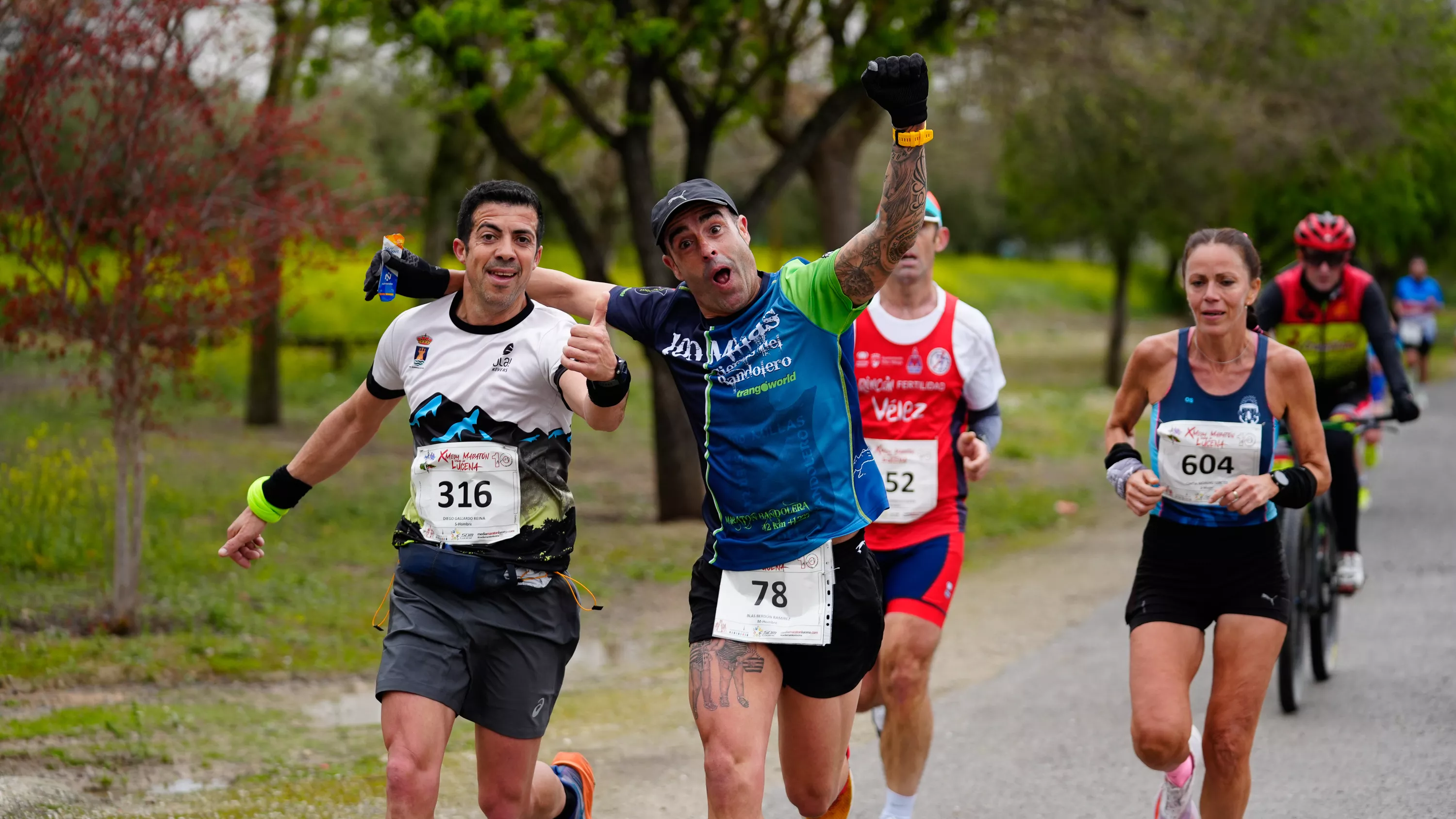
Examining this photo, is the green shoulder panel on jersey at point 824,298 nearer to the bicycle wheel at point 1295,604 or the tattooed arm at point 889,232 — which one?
the tattooed arm at point 889,232

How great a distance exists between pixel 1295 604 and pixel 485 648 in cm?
472

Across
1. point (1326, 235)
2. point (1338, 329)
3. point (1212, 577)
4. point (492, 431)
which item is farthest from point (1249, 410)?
point (1338, 329)

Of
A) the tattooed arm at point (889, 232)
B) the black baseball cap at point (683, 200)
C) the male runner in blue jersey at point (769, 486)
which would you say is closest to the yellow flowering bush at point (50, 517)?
the male runner in blue jersey at point (769, 486)

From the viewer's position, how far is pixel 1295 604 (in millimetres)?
7426

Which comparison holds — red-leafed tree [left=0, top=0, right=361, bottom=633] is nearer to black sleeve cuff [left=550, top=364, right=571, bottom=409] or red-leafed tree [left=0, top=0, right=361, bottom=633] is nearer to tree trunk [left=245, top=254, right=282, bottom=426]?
black sleeve cuff [left=550, top=364, right=571, bottom=409]

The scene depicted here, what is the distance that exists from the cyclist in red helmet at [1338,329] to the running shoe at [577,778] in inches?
192

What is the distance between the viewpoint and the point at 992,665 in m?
8.58

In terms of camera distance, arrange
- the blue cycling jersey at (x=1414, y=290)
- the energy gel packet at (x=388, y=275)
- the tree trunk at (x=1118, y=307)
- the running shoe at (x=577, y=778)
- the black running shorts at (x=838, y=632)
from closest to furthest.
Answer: the black running shorts at (x=838, y=632) → the energy gel packet at (x=388, y=275) → the running shoe at (x=577, y=778) → the blue cycling jersey at (x=1414, y=290) → the tree trunk at (x=1118, y=307)

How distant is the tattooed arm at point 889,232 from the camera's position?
385 centimetres

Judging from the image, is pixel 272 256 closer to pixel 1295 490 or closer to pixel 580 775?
pixel 580 775

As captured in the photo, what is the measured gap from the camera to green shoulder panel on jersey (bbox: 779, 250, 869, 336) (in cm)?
413

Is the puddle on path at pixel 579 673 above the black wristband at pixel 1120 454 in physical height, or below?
below

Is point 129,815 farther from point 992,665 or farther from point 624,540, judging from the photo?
point 624,540

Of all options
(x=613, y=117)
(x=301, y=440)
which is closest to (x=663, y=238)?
(x=613, y=117)
